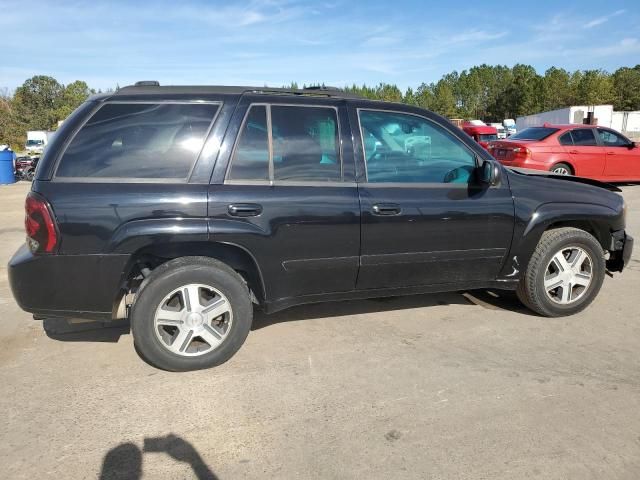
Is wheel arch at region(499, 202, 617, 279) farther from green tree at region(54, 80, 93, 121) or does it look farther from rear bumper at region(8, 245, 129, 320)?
green tree at region(54, 80, 93, 121)

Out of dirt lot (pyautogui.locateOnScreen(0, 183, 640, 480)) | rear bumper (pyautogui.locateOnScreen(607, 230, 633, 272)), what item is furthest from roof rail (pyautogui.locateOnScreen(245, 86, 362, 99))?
rear bumper (pyautogui.locateOnScreen(607, 230, 633, 272))

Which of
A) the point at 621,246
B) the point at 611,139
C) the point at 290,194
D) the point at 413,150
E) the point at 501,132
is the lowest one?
the point at 621,246

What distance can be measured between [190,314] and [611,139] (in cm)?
1197

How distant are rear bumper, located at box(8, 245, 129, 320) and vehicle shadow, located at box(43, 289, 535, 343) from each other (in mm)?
634

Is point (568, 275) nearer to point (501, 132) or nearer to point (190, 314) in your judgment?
point (190, 314)

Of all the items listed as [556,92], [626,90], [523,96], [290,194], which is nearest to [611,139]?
[290,194]

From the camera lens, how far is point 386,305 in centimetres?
457

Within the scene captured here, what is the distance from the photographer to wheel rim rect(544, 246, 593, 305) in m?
4.20

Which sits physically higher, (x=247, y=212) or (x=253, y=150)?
(x=253, y=150)

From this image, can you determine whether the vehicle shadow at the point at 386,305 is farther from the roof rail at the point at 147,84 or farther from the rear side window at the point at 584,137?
the rear side window at the point at 584,137

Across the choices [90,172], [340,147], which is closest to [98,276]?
[90,172]

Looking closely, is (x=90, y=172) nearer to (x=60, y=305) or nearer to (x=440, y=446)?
(x=60, y=305)

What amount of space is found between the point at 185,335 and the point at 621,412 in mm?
2624

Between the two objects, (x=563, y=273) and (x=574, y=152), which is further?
(x=574, y=152)
